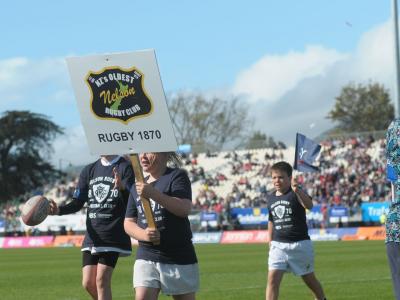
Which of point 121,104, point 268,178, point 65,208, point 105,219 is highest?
point 268,178

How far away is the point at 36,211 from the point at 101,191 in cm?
79

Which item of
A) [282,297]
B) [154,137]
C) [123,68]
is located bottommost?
[282,297]

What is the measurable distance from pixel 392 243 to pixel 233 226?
46.6 m

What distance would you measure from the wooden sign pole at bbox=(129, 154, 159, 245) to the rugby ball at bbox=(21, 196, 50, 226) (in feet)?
11.8

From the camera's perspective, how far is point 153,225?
855cm

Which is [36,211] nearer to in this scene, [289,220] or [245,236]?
[289,220]

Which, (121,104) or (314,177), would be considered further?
(314,177)

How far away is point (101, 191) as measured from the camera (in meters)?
12.0

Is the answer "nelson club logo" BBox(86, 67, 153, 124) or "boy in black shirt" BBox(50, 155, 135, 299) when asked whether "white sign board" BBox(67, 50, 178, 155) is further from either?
"boy in black shirt" BBox(50, 155, 135, 299)

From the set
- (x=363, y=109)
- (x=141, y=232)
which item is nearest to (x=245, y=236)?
(x=141, y=232)

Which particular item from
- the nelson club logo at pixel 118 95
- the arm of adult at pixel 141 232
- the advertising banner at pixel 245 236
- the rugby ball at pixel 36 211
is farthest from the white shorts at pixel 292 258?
the advertising banner at pixel 245 236

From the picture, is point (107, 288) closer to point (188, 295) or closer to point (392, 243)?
point (188, 295)

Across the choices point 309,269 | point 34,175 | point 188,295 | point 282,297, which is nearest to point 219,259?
point 282,297

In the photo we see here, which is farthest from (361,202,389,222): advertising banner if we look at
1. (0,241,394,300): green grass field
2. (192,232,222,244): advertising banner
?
(0,241,394,300): green grass field
